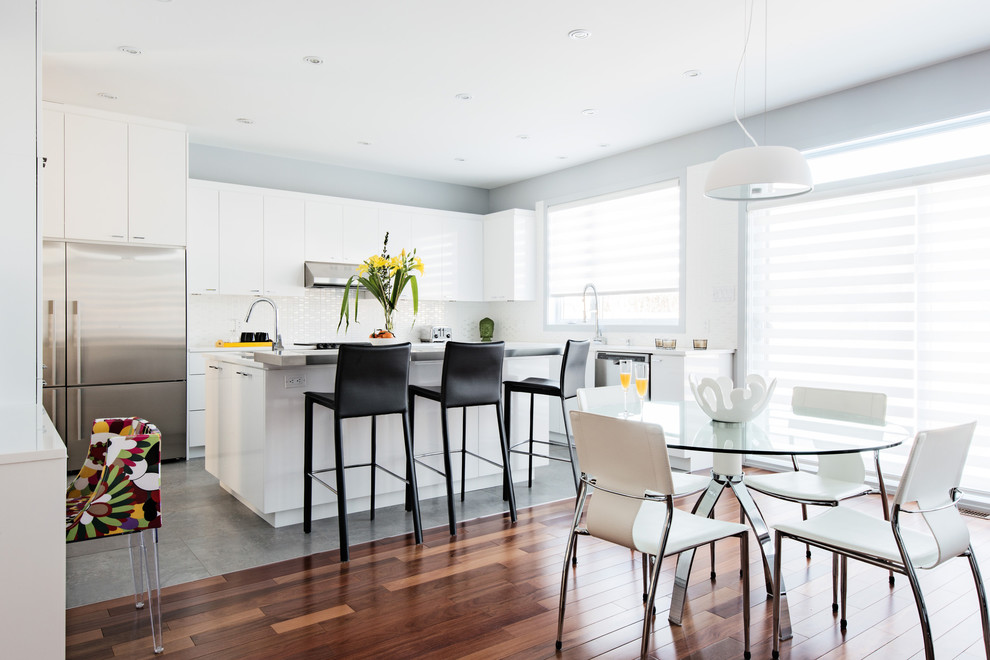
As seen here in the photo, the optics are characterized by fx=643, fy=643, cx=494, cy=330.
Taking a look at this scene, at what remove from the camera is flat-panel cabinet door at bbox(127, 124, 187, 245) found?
16.8 ft

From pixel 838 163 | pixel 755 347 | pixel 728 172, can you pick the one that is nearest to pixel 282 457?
pixel 728 172

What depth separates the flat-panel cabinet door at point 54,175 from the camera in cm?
475

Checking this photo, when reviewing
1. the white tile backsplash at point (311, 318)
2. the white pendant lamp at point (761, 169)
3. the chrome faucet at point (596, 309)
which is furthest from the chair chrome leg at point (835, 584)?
the white tile backsplash at point (311, 318)

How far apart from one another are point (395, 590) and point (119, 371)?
3518 mm

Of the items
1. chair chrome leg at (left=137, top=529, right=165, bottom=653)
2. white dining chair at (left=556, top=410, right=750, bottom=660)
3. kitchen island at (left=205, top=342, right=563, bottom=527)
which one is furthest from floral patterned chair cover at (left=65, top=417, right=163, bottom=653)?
white dining chair at (left=556, top=410, right=750, bottom=660)

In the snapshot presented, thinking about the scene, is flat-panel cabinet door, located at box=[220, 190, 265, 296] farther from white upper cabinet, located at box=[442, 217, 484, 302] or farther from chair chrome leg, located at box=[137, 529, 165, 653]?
chair chrome leg, located at box=[137, 529, 165, 653]

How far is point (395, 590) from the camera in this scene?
270cm

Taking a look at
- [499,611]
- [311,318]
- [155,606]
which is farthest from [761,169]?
[311,318]

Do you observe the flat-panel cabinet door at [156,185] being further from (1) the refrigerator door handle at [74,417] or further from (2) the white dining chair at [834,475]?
(2) the white dining chair at [834,475]

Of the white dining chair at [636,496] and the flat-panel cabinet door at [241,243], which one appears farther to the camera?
the flat-panel cabinet door at [241,243]

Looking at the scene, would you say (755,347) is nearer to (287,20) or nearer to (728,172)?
(728,172)

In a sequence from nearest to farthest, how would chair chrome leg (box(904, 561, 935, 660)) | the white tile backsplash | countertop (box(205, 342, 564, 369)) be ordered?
chair chrome leg (box(904, 561, 935, 660))
countertop (box(205, 342, 564, 369))
the white tile backsplash

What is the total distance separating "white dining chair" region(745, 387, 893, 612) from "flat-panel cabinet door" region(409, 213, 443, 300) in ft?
15.3

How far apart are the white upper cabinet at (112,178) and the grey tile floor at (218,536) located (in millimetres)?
2075
